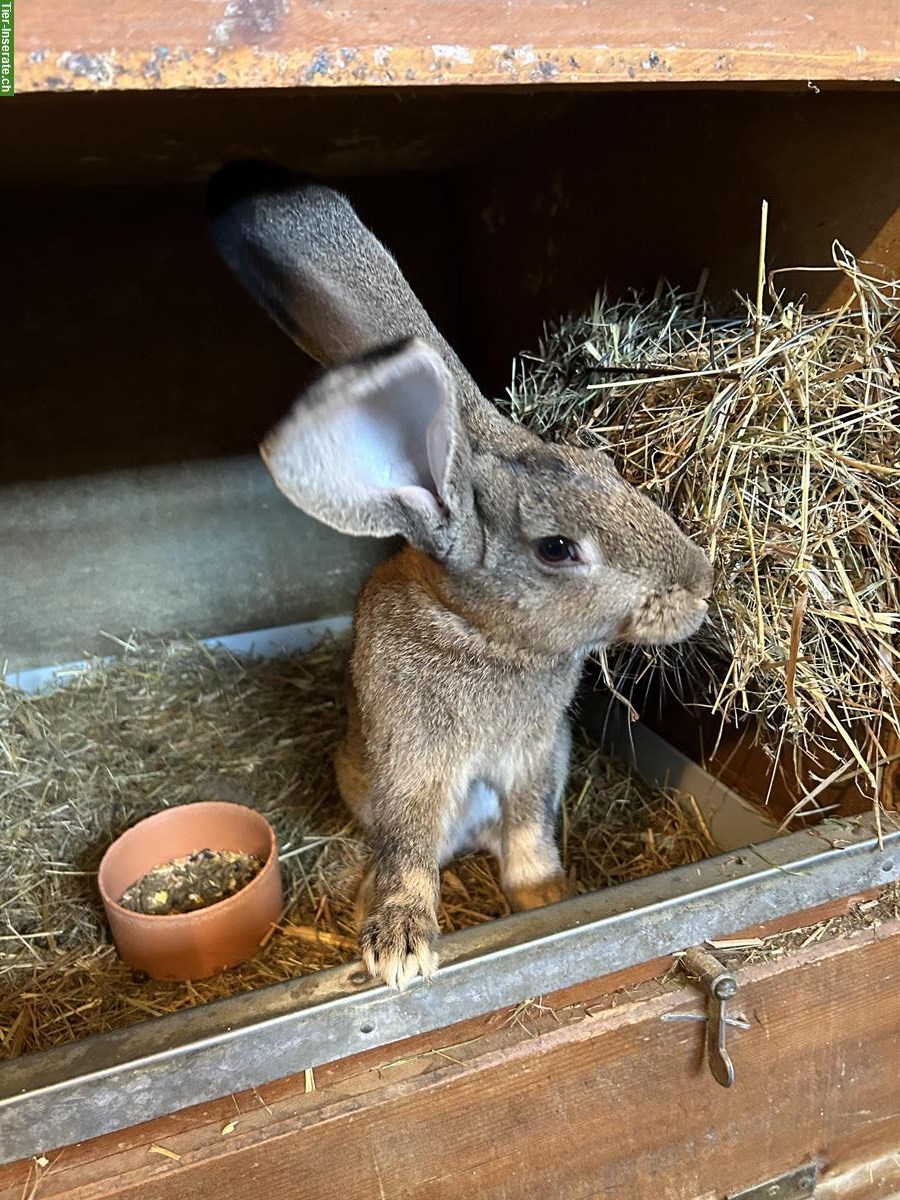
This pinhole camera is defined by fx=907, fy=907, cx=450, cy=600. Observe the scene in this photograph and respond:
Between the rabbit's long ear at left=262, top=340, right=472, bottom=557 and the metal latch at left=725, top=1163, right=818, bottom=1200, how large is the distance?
4.26 feet

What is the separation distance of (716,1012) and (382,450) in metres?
1.06

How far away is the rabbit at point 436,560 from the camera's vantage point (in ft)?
4.74

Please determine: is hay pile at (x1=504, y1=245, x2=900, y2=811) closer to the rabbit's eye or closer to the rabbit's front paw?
the rabbit's eye

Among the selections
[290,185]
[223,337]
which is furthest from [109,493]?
[290,185]

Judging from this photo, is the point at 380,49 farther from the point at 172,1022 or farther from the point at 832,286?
the point at 172,1022

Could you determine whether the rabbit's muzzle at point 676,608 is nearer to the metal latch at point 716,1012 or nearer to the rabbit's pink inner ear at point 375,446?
the rabbit's pink inner ear at point 375,446

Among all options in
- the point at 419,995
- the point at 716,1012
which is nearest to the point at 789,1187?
the point at 716,1012

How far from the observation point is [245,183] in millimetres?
1826

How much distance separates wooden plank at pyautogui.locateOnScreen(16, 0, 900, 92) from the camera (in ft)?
3.45

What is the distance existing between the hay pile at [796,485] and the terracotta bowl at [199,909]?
114 centimetres

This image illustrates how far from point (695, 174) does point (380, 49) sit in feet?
4.39

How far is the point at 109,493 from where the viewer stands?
3.26 meters

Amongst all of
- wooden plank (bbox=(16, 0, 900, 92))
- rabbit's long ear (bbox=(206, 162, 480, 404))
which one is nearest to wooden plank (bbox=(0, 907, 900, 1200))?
rabbit's long ear (bbox=(206, 162, 480, 404))

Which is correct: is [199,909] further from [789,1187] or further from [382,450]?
[789,1187]
